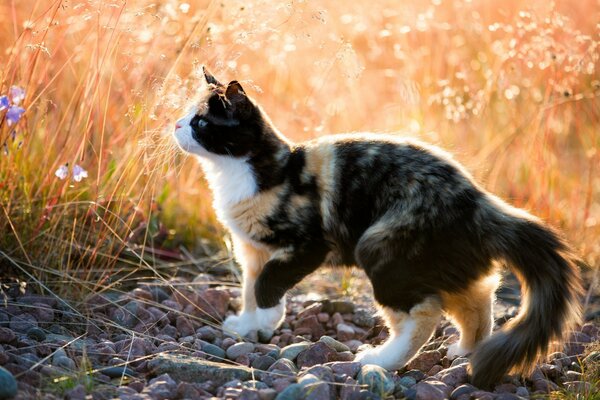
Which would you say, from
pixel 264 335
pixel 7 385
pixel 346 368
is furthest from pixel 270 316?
pixel 7 385

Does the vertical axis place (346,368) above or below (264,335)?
above

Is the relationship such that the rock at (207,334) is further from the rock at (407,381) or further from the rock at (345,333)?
the rock at (407,381)

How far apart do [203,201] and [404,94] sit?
1652 millimetres

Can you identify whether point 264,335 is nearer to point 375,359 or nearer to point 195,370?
point 375,359

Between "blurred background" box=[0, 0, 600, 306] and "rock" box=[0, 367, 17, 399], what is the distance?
111 cm

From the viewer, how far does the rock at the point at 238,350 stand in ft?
11.6

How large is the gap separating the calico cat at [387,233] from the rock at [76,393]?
114 centimetres

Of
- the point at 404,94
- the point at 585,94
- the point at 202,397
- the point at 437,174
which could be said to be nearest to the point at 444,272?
the point at 437,174

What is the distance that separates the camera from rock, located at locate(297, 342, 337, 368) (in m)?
3.40

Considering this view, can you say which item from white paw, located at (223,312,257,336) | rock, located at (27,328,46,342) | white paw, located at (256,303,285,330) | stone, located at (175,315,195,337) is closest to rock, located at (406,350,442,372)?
white paw, located at (256,303,285,330)

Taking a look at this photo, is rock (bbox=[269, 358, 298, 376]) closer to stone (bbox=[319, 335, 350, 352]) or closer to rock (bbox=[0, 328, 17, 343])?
stone (bbox=[319, 335, 350, 352])

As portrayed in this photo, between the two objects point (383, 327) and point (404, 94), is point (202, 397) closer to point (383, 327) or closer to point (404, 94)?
point (383, 327)

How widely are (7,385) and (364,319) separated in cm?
206

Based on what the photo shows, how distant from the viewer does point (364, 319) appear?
4227 millimetres
